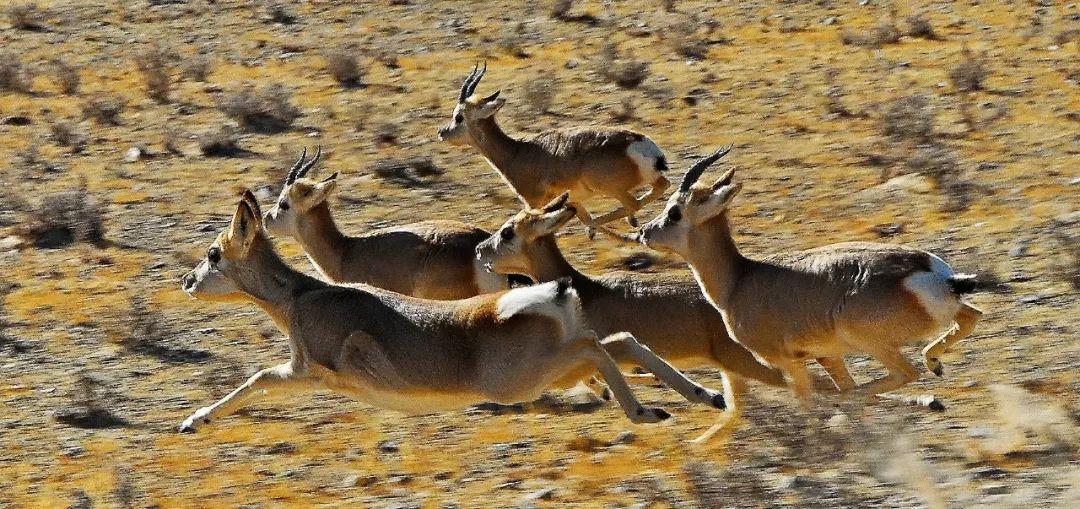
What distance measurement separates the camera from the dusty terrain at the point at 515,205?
855 cm

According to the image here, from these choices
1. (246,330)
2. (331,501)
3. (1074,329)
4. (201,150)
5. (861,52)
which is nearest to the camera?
(331,501)

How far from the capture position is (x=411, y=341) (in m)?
8.66

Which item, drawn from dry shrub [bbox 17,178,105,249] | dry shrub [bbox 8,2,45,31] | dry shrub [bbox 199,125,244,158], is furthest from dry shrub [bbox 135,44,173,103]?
dry shrub [bbox 17,178,105,249]

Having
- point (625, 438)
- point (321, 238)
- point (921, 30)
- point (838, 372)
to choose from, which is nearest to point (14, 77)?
point (321, 238)

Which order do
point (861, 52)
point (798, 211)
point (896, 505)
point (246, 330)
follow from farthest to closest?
point (861, 52), point (798, 211), point (246, 330), point (896, 505)

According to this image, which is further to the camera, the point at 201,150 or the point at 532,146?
the point at 201,150

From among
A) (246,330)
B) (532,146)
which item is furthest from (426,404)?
(532,146)

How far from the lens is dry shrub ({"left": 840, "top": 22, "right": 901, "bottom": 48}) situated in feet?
66.1

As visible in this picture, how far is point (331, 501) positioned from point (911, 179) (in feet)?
24.3

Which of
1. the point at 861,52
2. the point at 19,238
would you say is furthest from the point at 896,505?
the point at 861,52

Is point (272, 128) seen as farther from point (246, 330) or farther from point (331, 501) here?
point (331, 501)

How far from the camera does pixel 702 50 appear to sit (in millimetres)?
20359

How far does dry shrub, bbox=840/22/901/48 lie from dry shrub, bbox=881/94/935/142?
2.86 meters

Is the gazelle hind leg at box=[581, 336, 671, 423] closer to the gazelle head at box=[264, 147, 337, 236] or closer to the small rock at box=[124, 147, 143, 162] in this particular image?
the gazelle head at box=[264, 147, 337, 236]
